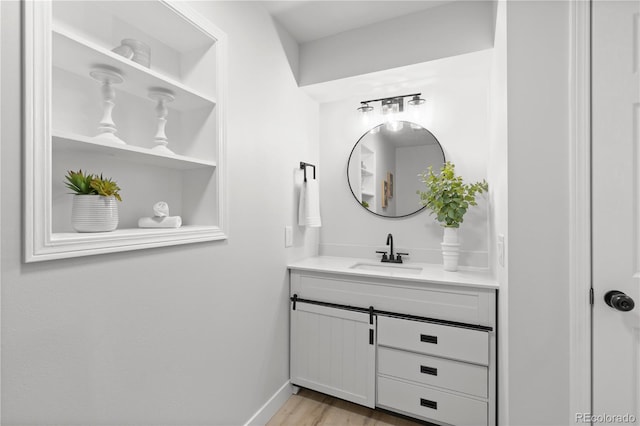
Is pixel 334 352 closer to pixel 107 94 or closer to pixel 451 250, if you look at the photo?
pixel 451 250

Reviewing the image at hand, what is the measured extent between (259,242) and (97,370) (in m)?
0.95

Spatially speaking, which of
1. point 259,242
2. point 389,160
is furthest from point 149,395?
point 389,160

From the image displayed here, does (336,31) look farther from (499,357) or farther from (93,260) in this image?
(499,357)

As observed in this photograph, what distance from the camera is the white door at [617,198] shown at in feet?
3.48

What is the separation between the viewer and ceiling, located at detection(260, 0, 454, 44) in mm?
1840

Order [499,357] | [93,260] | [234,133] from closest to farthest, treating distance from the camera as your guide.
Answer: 1. [93,260]
2. [499,357]
3. [234,133]

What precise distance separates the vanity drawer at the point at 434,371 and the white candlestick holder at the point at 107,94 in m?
1.75

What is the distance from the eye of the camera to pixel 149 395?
1.20 metres

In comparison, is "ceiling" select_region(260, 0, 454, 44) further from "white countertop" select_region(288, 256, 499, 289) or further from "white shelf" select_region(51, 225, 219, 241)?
"white countertop" select_region(288, 256, 499, 289)

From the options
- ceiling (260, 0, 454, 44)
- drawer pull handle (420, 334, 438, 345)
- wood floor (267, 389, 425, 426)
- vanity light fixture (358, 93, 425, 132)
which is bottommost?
wood floor (267, 389, 425, 426)

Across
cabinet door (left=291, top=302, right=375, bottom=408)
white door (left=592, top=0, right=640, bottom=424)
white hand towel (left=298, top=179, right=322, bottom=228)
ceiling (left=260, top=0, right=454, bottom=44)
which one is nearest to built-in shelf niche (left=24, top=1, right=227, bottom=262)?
ceiling (left=260, top=0, right=454, bottom=44)

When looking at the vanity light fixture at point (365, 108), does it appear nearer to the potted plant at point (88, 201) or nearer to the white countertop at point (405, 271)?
the white countertop at point (405, 271)

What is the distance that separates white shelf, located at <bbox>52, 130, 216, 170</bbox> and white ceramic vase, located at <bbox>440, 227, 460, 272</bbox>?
1.49m

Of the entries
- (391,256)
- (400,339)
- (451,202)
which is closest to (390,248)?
(391,256)
